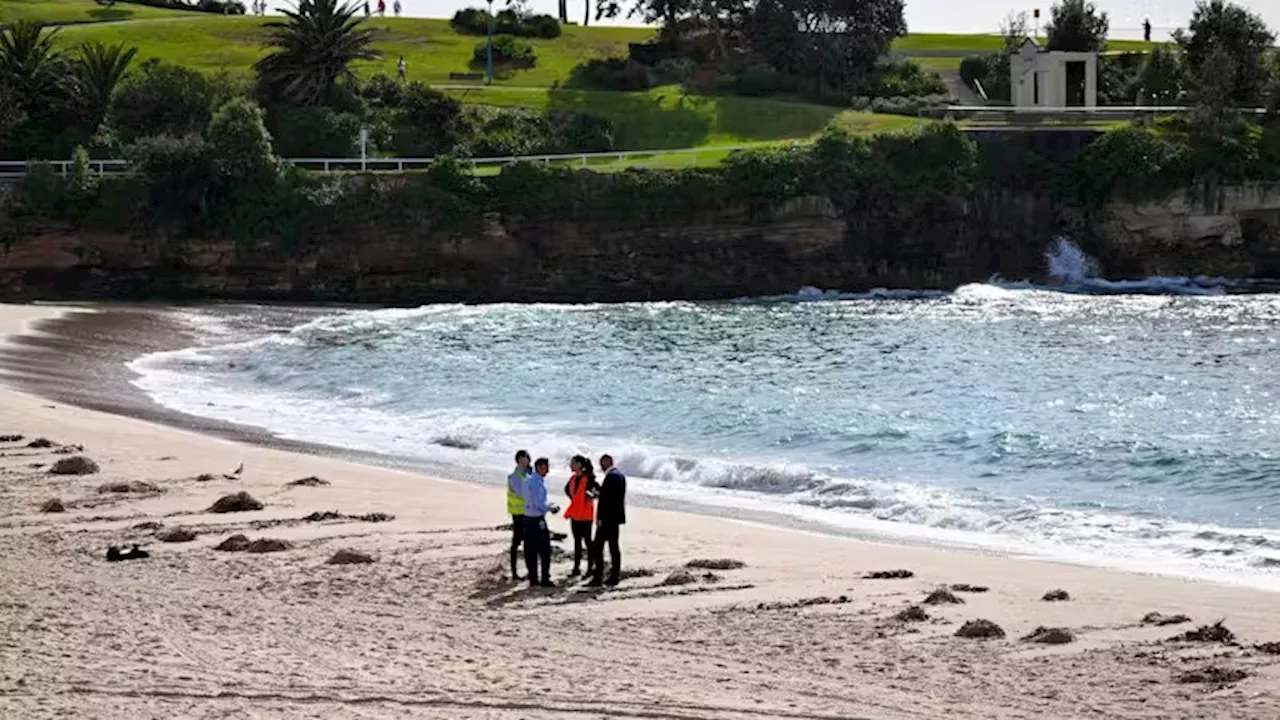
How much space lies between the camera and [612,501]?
1842cm

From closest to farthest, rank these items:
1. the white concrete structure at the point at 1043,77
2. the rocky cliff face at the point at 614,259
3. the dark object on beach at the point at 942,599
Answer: the dark object on beach at the point at 942,599 → the rocky cliff face at the point at 614,259 → the white concrete structure at the point at 1043,77

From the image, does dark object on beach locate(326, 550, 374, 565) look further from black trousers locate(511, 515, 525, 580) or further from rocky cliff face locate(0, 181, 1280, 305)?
rocky cliff face locate(0, 181, 1280, 305)

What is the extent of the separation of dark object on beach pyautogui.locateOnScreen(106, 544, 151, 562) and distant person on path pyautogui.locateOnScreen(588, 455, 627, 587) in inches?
176

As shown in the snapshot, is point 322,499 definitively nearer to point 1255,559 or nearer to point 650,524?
point 650,524

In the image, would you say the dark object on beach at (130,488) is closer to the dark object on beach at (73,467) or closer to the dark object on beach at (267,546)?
the dark object on beach at (73,467)

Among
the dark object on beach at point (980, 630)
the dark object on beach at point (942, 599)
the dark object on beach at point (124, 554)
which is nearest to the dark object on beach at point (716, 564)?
the dark object on beach at point (942, 599)

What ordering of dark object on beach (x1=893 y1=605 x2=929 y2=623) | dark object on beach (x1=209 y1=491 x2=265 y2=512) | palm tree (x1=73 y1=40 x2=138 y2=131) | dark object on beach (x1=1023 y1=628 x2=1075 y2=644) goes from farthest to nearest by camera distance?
palm tree (x1=73 y1=40 x2=138 y2=131) → dark object on beach (x1=209 y1=491 x2=265 y2=512) → dark object on beach (x1=893 y1=605 x2=929 y2=623) → dark object on beach (x1=1023 y1=628 x2=1075 y2=644)

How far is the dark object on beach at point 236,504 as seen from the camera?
70.3ft

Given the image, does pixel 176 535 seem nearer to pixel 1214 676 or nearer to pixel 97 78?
pixel 1214 676

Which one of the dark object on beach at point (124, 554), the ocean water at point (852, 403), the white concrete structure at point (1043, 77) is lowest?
the ocean water at point (852, 403)

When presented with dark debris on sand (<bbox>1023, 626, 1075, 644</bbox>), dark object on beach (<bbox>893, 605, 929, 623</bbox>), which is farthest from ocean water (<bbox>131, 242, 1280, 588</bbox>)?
dark object on beach (<bbox>893, 605, 929, 623</bbox>)

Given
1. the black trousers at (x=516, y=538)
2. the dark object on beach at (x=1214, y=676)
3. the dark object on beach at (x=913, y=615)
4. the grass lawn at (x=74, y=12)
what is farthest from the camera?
the grass lawn at (x=74, y=12)

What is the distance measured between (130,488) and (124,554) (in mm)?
4407

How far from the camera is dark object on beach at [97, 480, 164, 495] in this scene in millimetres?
22422
